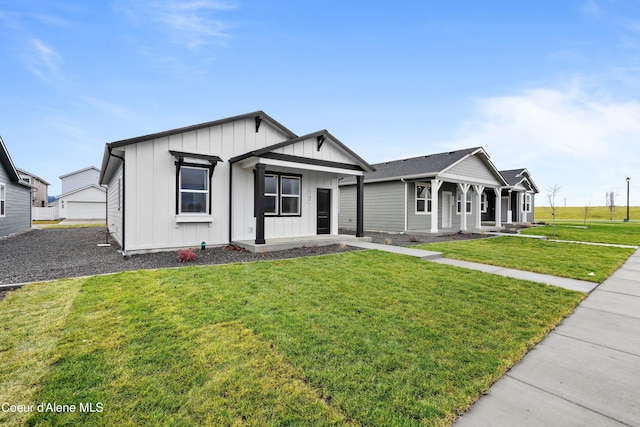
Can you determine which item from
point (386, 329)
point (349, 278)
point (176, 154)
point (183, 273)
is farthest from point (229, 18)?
point (386, 329)

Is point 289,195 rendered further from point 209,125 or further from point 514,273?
point 514,273

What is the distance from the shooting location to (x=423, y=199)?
54.2 feet

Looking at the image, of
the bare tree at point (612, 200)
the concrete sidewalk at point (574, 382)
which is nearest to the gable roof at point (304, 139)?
the concrete sidewalk at point (574, 382)

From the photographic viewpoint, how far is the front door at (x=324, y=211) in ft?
39.0

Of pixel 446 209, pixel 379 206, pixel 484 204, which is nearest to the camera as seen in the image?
pixel 379 206

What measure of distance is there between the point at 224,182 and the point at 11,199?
14.2 m

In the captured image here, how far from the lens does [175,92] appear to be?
1728 centimetres

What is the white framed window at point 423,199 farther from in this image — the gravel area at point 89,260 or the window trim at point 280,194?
the gravel area at point 89,260

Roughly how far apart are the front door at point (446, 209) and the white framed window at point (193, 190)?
47.3 feet

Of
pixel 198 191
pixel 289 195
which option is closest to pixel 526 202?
pixel 289 195

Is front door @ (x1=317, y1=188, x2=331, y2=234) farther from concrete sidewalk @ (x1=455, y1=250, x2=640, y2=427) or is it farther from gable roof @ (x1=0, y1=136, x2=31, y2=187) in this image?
gable roof @ (x1=0, y1=136, x2=31, y2=187)

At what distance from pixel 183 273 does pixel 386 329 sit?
14.7 feet

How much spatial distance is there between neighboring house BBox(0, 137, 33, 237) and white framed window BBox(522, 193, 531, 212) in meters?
35.5

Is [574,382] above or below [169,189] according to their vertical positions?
below
